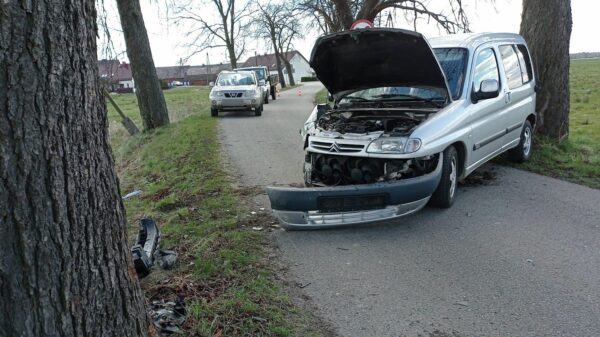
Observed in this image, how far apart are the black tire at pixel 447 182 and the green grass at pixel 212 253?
203 cm

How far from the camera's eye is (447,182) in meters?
5.77

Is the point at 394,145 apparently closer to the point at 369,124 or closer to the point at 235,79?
the point at 369,124

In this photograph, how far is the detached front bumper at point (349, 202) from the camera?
5.10 meters

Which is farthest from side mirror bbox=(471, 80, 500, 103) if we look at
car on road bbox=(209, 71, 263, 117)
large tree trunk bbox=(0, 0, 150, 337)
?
car on road bbox=(209, 71, 263, 117)

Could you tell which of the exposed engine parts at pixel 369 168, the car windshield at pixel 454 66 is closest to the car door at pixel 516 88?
the car windshield at pixel 454 66

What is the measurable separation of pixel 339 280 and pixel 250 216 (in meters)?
2.04

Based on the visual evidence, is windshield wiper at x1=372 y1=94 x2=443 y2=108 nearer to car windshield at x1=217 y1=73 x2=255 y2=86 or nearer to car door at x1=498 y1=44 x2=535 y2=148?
car door at x1=498 y1=44 x2=535 y2=148

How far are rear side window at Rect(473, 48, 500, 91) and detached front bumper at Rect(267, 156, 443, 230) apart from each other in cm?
200

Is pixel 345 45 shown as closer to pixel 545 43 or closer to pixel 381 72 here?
pixel 381 72

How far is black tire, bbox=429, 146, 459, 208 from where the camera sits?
18.7ft

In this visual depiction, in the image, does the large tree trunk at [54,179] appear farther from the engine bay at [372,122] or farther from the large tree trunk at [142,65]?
the large tree trunk at [142,65]

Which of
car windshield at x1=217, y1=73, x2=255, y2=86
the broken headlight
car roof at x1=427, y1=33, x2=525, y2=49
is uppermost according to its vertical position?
car roof at x1=427, y1=33, x2=525, y2=49

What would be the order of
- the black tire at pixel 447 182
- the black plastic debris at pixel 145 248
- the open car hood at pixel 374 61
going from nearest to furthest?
the black plastic debris at pixel 145 248 → the black tire at pixel 447 182 → the open car hood at pixel 374 61

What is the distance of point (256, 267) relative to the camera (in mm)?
4398
